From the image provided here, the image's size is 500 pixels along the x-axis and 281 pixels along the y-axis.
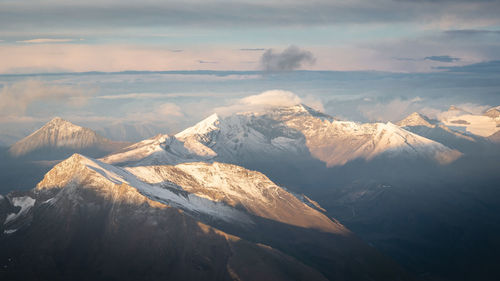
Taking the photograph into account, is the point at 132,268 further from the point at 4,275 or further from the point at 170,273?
the point at 4,275

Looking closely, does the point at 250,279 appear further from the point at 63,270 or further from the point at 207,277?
the point at 63,270

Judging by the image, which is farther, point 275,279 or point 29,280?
point 275,279

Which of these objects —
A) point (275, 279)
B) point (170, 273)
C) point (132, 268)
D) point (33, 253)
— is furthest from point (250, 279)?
point (33, 253)

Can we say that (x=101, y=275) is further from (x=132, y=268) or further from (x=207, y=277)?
(x=207, y=277)

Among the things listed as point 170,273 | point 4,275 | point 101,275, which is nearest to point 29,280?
point 4,275

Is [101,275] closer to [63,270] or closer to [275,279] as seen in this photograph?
[63,270]

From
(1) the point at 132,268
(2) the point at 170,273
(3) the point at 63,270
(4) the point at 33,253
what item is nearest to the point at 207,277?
(2) the point at 170,273

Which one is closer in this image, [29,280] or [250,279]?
[29,280]
